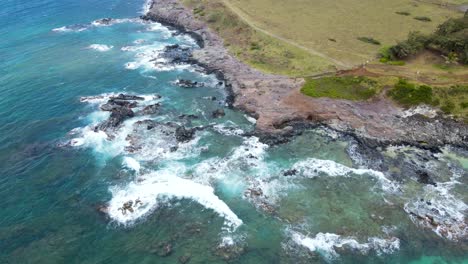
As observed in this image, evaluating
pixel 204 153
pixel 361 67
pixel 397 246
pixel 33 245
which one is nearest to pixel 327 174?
pixel 397 246

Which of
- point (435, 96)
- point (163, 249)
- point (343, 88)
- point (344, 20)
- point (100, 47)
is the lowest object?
point (163, 249)

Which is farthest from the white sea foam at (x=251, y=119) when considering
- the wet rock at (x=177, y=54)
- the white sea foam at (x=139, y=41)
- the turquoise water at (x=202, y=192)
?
the white sea foam at (x=139, y=41)

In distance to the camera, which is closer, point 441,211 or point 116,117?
point 441,211

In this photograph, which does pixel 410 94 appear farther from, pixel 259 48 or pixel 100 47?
pixel 100 47

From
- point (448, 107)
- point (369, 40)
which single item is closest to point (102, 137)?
point (448, 107)

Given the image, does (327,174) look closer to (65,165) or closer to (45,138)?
(65,165)

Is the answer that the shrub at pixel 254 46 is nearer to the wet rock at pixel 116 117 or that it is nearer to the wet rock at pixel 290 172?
the wet rock at pixel 116 117
